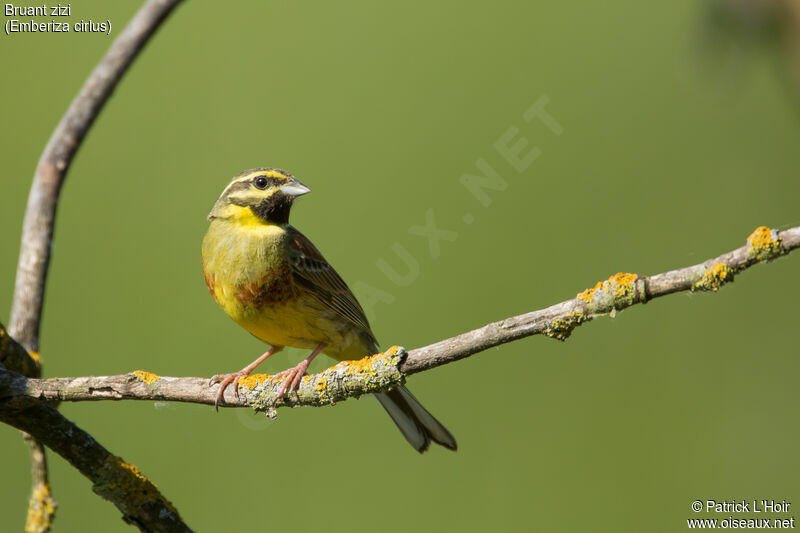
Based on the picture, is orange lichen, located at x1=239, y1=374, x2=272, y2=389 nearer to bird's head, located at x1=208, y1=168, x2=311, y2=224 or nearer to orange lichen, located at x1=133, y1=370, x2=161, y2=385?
orange lichen, located at x1=133, y1=370, x2=161, y2=385

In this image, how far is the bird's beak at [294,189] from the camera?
3.42m

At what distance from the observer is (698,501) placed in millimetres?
5121

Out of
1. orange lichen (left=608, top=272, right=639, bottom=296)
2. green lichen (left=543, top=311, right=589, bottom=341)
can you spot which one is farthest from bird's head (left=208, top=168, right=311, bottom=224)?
orange lichen (left=608, top=272, right=639, bottom=296)

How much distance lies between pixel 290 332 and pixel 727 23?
2264mm

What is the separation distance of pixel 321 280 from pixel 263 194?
493 mm

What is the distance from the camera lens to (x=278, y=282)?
132 inches

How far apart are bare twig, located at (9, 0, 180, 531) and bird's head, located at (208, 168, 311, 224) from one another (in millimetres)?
729

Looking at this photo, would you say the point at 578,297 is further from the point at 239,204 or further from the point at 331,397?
the point at 239,204

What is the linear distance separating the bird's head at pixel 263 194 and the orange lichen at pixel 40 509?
1.41 meters

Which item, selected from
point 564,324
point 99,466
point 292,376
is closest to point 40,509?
point 99,466

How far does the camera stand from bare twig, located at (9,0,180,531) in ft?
9.78

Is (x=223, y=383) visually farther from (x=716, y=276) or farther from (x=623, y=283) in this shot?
(x=716, y=276)

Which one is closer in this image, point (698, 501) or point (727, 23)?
point (727, 23)

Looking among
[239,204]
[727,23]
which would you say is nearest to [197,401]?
[239,204]
